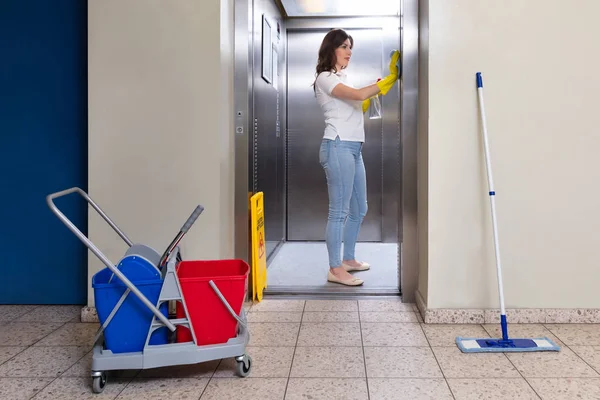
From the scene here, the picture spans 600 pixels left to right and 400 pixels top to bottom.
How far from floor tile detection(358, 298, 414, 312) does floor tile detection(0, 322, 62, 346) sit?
1.50m

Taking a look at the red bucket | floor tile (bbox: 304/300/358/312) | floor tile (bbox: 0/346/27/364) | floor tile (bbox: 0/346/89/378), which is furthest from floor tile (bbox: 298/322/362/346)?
floor tile (bbox: 0/346/27/364)

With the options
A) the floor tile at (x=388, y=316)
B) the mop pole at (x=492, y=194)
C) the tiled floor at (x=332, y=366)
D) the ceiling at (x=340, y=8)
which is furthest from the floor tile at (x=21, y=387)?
the ceiling at (x=340, y=8)

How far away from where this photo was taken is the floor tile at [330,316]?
275 cm

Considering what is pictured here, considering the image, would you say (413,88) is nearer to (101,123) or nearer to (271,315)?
(271,315)

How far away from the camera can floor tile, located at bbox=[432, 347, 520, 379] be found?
81.2 inches

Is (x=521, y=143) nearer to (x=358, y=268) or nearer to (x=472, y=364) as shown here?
(x=472, y=364)

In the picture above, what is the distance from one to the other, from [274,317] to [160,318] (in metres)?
0.95

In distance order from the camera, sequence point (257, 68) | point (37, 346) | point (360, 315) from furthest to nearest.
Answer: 1. point (257, 68)
2. point (360, 315)
3. point (37, 346)

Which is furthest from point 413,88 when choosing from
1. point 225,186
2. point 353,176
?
point 225,186

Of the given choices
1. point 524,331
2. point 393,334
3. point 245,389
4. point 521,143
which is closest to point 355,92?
point 521,143

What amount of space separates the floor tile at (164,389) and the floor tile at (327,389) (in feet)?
1.04

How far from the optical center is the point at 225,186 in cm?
285

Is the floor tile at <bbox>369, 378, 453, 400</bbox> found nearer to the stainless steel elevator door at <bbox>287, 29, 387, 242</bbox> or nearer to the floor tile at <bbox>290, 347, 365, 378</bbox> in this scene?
the floor tile at <bbox>290, 347, 365, 378</bbox>

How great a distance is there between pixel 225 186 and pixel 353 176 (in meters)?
0.86
